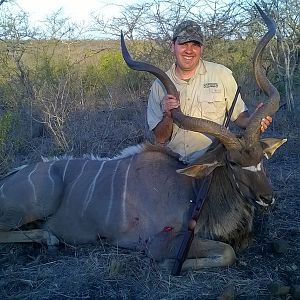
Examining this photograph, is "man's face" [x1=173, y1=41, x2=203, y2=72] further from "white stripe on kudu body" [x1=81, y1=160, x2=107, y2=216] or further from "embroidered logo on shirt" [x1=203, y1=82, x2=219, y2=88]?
"white stripe on kudu body" [x1=81, y1=160, x2=107, y2=216]

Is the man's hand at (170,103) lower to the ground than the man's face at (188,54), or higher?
lower

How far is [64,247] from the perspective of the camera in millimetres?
3502

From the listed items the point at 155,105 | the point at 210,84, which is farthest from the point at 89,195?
the point at 210,84

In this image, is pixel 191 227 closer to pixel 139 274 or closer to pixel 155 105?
pixel 139 274

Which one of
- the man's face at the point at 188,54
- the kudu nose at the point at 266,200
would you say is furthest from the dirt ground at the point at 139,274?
the man's face at the point at 188,54

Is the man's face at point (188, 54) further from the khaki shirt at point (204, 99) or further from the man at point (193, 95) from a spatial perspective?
the khaki shirt at point (204, 99)

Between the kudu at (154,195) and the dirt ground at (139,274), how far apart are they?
0.09 m

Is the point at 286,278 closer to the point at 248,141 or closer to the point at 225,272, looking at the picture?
the point at 225,272

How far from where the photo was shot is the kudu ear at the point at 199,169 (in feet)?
10.0

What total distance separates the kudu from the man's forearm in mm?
194

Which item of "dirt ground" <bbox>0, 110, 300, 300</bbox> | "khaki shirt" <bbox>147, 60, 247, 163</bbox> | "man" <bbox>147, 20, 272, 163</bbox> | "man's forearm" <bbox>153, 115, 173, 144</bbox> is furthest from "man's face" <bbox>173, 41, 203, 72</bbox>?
"dirt ground" <bbox>0, 110, 300, 300</bbox>

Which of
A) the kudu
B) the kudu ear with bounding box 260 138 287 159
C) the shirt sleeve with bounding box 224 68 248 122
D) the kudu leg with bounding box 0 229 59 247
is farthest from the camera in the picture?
the shirt sleeve with bounding box 224 68 248 122

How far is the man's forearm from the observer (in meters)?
3.53

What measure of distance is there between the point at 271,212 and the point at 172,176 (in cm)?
88
